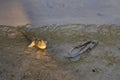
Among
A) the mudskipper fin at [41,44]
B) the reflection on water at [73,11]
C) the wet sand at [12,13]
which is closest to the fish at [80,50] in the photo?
the mudskipper fin at [41,44]

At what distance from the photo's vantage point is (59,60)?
8.57ft

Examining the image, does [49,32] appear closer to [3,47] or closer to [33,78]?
[3,47]

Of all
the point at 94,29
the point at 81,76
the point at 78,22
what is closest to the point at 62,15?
the point at 78,22

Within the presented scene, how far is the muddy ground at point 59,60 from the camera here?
94.5 inches

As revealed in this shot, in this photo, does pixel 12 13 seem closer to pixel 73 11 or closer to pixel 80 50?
pixel 73 11

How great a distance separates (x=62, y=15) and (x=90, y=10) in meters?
0.43

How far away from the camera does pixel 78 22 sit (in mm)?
3305

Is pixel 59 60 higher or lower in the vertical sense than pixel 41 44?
lower

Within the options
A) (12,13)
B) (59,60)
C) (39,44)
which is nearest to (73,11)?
(12,13)

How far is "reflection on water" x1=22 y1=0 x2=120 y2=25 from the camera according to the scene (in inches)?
131

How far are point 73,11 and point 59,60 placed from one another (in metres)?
1.15

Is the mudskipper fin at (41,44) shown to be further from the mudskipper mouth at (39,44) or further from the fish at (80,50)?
the fish at (80,50)

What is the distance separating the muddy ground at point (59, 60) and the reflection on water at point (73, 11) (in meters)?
0.30

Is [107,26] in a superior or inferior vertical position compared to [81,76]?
superior
